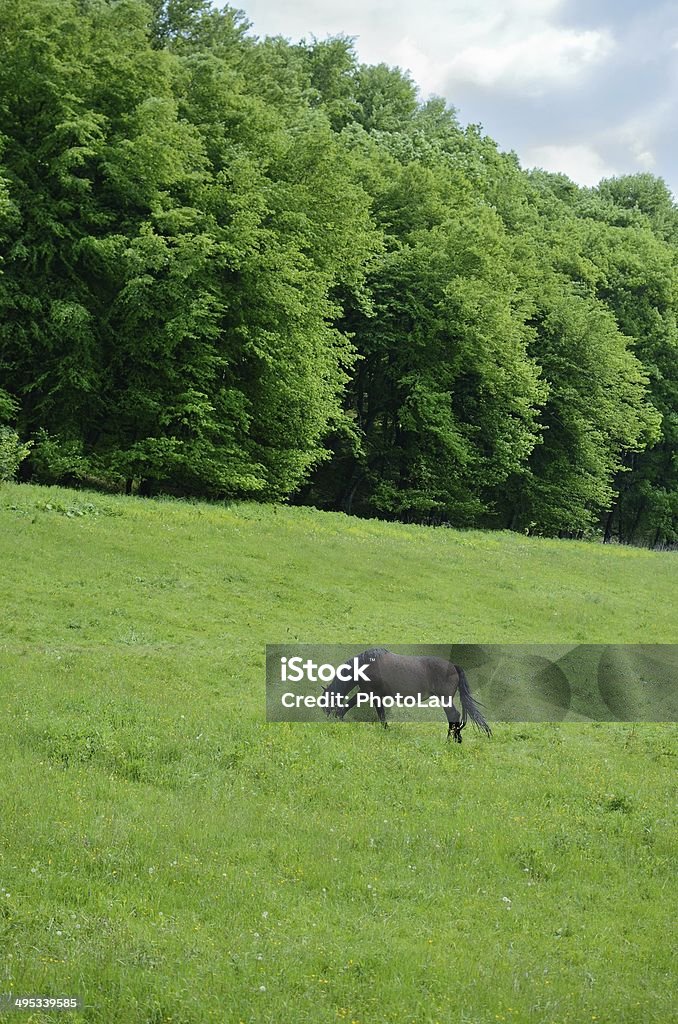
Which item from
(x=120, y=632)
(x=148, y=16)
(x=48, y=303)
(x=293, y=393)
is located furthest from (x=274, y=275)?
(x=120, y=632)

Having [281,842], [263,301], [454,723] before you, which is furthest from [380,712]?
[263,301]

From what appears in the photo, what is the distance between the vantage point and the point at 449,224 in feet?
166

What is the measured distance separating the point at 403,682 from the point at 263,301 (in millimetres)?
26954

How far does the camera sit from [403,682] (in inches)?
593

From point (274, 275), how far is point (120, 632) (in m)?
22.5

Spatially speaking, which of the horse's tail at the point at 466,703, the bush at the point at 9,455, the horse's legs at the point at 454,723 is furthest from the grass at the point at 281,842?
the bush at the point at 9,455

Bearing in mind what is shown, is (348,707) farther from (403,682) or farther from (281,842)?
(281,842)

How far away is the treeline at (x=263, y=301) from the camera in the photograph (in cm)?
3603

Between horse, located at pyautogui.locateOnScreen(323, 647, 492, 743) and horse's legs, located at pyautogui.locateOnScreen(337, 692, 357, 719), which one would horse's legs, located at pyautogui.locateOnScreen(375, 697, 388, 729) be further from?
horse's legs, located at pyautogui.locateOnScreen(337, 692, 357, 719)

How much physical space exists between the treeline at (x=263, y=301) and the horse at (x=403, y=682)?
67.1ft

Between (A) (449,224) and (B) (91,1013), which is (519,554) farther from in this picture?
(B) (91,1013)

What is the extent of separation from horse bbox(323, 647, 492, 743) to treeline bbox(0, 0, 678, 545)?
20443mm

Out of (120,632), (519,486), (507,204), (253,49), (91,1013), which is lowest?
(91,1013)

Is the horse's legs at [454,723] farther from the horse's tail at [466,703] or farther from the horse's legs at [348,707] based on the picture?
the horse's legs at [348,707]
